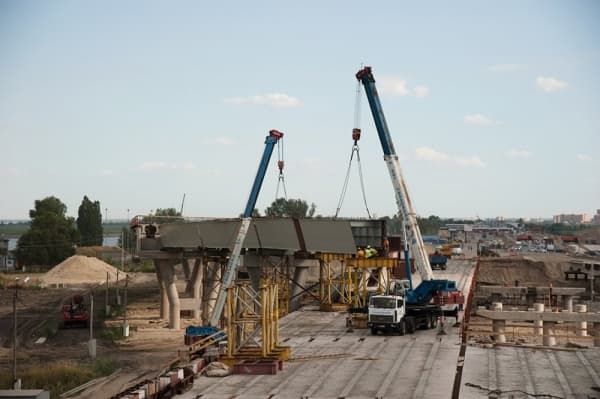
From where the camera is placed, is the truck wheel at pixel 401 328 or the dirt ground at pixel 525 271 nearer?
the truck wheel at pixel 401 328

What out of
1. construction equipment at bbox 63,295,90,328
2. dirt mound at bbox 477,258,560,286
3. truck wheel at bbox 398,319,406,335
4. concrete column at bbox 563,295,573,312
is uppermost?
dirt mound at bbox 477,258,560,286

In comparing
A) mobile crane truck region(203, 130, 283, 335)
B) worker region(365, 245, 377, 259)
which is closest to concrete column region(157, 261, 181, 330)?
worker region(365, 245, 377, 259)

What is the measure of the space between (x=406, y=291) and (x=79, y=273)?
98.9m

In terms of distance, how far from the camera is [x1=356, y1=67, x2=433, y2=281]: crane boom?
7094 centimetres

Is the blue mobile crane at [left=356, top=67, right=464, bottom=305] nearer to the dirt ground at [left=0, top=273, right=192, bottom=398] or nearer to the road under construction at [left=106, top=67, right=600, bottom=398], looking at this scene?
the road under construction at [left=106, top=67, right=600, bottom=398]

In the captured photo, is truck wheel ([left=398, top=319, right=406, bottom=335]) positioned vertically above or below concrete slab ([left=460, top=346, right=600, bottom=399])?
above

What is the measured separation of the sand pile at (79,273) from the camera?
495ft

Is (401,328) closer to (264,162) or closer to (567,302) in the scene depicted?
(264,162)

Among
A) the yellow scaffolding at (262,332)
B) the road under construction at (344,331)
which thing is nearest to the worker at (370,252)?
the road under construction at (344,331)

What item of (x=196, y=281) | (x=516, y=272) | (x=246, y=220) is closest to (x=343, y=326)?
(x=246, y=220)

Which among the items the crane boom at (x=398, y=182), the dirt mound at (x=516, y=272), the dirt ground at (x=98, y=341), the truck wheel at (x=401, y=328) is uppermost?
the crane boom at (x=398, y=182)

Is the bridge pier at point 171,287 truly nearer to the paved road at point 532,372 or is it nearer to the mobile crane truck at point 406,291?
the mobile crane truck at point 406,291

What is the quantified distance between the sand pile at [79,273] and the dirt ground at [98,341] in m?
23.9

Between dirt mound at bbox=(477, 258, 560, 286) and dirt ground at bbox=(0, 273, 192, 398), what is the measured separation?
51.9 metres
